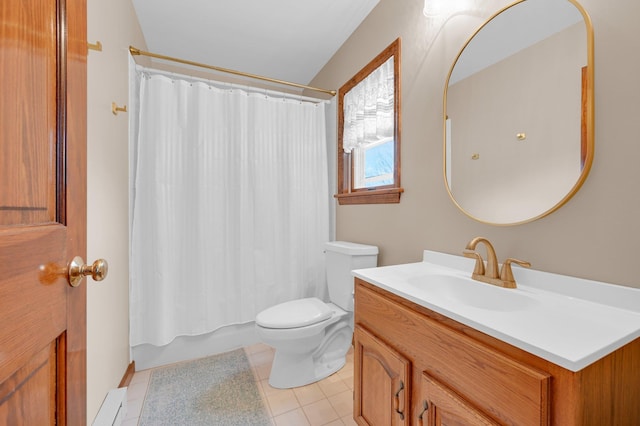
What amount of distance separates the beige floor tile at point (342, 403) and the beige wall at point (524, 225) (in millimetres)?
807

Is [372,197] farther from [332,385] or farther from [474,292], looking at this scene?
→ [332,385]

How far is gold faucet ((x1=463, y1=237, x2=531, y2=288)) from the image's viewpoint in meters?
0.97

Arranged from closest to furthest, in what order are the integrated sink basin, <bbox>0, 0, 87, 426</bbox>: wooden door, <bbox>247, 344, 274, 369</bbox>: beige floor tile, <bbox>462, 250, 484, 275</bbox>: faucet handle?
<bbox>0, 0, 87, 426</bbox>: wooden door → the integrated sink basin → <bbox>462, 250, 484, 275</bbox>: faucet handle → <bbox>247, 344, 274, 369</bbox>: beige floor tile

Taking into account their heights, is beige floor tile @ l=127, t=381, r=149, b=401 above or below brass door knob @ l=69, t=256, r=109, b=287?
below

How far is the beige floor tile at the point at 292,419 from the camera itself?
52.9 inches

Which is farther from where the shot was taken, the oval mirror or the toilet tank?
the toilet tank

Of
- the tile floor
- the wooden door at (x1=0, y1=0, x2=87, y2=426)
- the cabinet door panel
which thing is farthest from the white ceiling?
the tile floor

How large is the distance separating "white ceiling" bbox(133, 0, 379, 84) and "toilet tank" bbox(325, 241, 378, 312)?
1.58 meters

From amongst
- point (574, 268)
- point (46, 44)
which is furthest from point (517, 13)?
point (46, 44)

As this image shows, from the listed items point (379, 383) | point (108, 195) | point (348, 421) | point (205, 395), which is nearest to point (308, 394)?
point (348, 421)

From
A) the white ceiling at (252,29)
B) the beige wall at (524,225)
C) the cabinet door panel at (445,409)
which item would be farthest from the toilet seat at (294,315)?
the white ceiling at (252,29)

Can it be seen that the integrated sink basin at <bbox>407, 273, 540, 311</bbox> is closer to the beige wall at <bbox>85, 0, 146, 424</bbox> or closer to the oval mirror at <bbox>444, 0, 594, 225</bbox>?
the oval mirror at <bbox>444, 0, 594, 225</bbox>

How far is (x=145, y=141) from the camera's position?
5.70ft

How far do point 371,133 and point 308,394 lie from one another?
5.46 feet
